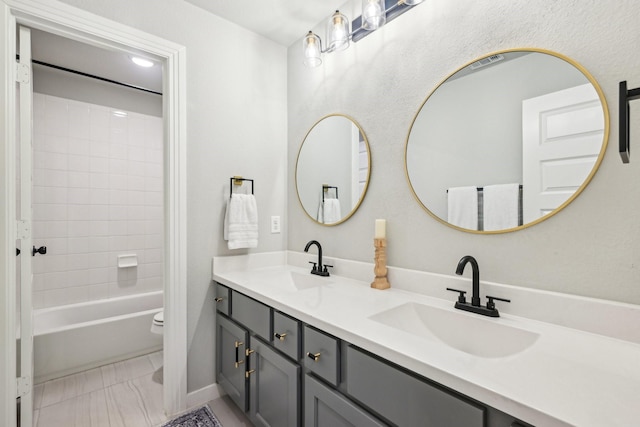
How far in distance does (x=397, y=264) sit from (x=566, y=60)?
103 centimetres

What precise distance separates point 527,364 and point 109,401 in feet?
7.61

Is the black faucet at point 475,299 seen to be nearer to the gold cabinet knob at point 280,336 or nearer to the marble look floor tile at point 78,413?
the gold cabinet knob at point 280,336

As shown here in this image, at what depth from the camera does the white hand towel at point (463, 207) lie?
1.25 metres

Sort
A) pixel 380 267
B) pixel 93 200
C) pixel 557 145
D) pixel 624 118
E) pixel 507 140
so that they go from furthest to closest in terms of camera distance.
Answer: pixel 93 200 → pixel 380 267 → pixel 507 140 → pixel 557 145 → pixel 624 118

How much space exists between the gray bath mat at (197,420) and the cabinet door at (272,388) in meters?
0.32

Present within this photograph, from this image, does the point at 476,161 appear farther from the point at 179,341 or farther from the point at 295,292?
the point at 179,341

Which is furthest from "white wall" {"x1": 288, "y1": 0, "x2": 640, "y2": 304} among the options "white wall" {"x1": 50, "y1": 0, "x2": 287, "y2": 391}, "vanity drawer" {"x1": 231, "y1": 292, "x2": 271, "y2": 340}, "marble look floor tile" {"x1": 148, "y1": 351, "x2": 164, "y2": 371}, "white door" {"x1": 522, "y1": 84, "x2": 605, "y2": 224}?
"marble look floor tile" {"x1": 148, "y1": 351, "x2": 164, "y2": 371}

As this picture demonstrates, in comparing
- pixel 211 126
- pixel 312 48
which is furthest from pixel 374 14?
pixel 211 126

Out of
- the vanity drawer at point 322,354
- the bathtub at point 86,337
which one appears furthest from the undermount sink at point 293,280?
the bathtub at point 86,337

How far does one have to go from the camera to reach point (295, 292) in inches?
56.4

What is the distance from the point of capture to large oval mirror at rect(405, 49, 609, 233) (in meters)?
1.00

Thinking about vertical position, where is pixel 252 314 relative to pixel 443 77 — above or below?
below

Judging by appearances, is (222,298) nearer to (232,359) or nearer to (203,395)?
(232,359)

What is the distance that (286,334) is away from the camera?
127 cm
